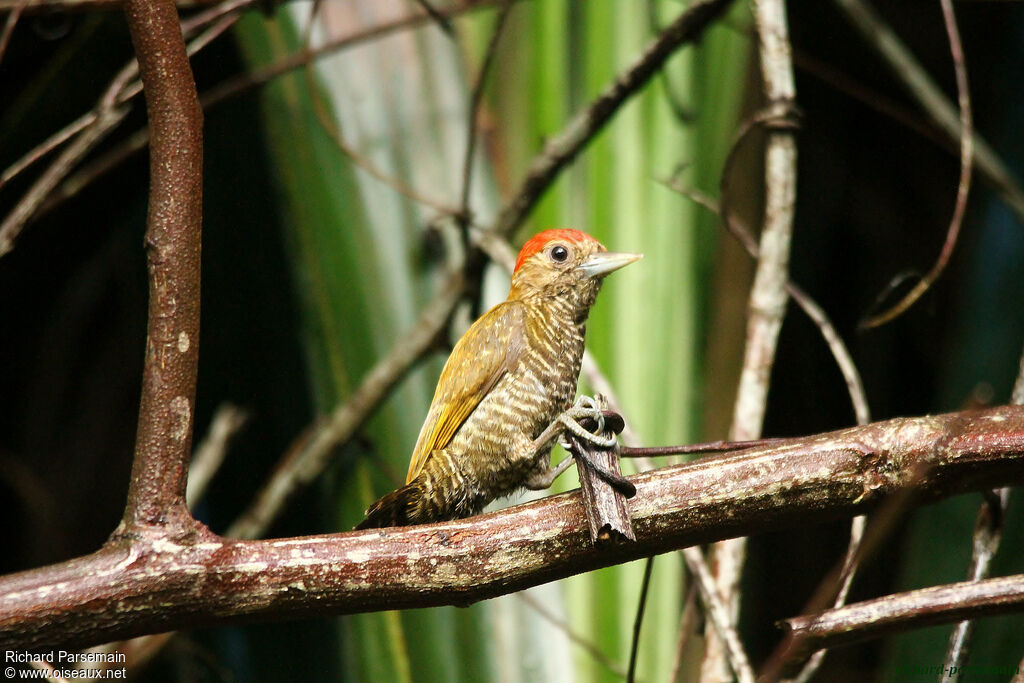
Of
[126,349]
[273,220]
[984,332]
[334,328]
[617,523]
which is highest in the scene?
[273,220]

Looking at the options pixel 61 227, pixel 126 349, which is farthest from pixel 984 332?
pixel 61 227

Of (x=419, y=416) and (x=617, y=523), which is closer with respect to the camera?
(x=617, y=523)

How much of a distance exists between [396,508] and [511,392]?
424mm

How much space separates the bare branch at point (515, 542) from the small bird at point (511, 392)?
18.3 inches

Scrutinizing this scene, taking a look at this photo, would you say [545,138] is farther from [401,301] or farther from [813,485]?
[813,485]

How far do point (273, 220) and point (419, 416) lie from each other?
1097 millimetres

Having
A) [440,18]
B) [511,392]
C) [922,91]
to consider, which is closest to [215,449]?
[511,392]

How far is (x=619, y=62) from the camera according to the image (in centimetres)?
302

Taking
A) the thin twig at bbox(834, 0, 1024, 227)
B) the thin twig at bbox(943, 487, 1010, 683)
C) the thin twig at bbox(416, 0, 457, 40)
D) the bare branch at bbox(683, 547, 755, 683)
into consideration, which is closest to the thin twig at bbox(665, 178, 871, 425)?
the thin twig at bbox(943, 487, 1010, 683)

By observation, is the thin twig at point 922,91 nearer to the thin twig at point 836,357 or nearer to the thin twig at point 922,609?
the thin twig at point 836,357

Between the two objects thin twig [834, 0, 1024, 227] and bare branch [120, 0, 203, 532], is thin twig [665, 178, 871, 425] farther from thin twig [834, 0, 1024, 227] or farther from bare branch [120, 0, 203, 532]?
bare branch [120, 0, 203, 532]

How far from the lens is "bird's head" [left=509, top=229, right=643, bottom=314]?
8.09ft

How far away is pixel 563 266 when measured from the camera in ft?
8.15

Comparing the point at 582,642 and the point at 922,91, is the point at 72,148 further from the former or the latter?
the point at 922,91
